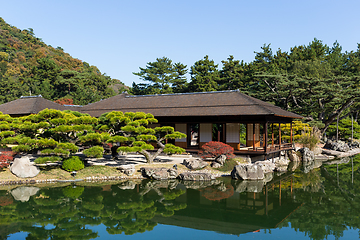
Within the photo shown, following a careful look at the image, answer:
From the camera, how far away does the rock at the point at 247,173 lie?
16.0 metres

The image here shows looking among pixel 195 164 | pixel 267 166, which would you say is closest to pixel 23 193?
pixel 195 164

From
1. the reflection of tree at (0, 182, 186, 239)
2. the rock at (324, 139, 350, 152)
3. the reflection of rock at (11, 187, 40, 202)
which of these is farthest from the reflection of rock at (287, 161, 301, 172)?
the reflection of rock at (11, 187, 40, 202)

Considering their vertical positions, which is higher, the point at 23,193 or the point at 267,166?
the point at 267,166

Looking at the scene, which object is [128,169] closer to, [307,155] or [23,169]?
[23,169]

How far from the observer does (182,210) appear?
1097 cm

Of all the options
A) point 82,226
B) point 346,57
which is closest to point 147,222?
point 82,226

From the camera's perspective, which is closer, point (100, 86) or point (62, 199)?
point (62, 199)

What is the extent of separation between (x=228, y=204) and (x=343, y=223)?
4097mm

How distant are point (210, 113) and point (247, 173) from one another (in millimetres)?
5176

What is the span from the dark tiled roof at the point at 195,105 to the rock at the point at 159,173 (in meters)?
5.23

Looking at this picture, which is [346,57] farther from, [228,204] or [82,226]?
[82,226]

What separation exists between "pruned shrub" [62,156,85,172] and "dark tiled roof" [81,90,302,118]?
271 inches

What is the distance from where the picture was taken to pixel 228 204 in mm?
11766

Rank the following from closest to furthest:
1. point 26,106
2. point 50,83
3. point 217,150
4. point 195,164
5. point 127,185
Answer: point 127,185 → point 195,164 → point 217,150 → point 26,106 → point 50,83
